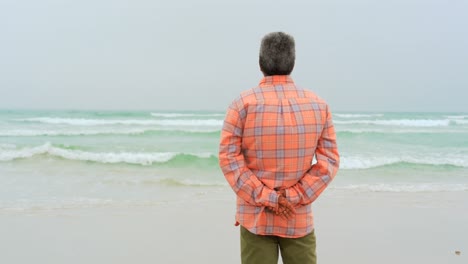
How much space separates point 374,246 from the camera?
403 centimetres

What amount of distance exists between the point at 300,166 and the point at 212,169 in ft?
23.2

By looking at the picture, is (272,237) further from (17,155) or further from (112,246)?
(17,155)

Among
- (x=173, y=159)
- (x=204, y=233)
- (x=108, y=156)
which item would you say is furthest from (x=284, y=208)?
(x=108, y=156)

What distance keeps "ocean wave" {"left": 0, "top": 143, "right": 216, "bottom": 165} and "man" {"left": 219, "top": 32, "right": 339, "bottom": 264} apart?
25.6ft

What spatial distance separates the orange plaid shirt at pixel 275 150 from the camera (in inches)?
67.4

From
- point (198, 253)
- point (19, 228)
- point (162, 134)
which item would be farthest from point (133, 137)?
point (198, 253)

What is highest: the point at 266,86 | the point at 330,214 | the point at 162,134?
the point at 266,86

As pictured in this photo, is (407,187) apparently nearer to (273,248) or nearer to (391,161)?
(391,161)

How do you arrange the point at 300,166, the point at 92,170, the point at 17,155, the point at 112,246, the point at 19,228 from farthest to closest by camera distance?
the point at 17,155 → the point at 92,170 → the point at 19,228 → the point at 112,246 → the point at 300,166

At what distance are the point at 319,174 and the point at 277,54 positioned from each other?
0.59 meters

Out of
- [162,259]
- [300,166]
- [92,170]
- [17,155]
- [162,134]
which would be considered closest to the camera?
[300,166]

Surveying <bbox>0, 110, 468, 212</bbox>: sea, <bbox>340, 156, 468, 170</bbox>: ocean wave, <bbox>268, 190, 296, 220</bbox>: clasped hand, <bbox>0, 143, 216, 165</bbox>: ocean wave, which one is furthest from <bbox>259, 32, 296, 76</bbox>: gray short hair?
<bbox>0, 143, 216, 165</bbox>: ocean wave

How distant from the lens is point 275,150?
1.72 meters

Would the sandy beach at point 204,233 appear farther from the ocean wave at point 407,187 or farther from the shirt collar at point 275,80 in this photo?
the shirt collar at point 275,80
